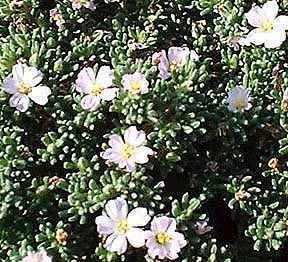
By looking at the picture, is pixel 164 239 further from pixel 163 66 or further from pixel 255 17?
pixel 255 17

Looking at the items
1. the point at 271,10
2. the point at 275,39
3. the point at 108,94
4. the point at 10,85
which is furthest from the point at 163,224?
the point at 271,10

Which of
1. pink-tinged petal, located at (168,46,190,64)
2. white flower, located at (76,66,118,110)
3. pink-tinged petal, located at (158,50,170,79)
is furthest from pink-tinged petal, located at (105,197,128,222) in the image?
pink-tinged petal, located at (168,46,190,64)

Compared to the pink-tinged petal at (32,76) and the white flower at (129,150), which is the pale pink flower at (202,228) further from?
the pink-tinged petal at (32,76)

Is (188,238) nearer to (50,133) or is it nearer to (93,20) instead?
(50,133)

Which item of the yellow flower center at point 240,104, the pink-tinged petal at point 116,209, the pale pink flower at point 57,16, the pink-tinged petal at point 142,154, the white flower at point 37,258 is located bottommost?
the white flower at point 37,258

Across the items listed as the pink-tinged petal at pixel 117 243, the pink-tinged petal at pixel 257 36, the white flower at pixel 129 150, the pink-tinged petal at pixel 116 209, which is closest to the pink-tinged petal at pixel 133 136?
the white flower at pixel 129 150
